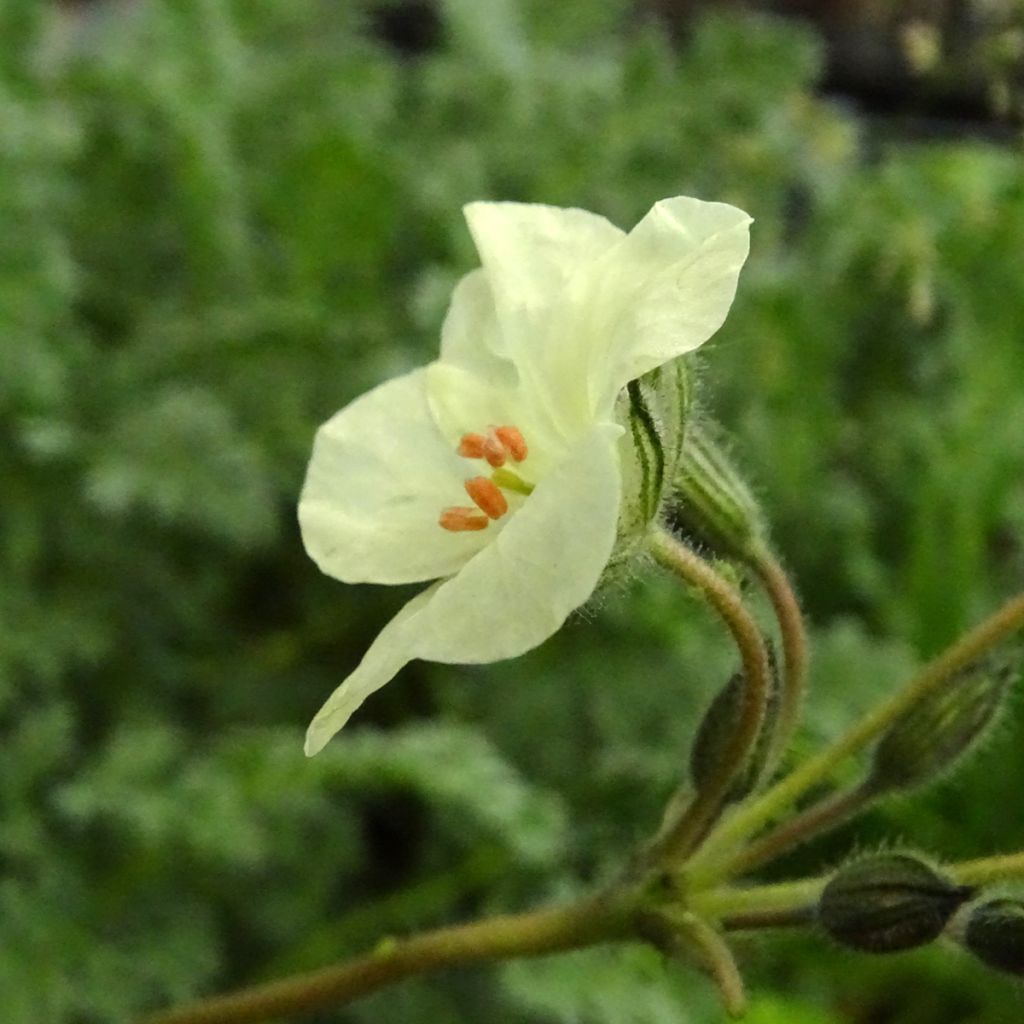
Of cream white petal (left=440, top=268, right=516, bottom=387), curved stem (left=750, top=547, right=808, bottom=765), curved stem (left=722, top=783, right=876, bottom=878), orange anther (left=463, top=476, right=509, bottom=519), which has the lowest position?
curved stem (left=722, top=783, right=876, bottom=878)

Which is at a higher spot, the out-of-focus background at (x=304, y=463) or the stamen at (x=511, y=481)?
the stamen at (x=511, y=481)

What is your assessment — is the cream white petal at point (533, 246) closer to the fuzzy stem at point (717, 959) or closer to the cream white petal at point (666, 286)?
the cream white petal at point (666, 286)

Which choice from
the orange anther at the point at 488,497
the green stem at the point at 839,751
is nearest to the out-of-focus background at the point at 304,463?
the green stem at the point at 839,751

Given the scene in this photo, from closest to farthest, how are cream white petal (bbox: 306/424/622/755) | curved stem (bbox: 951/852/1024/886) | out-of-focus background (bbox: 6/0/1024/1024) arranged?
1. cream white petal (bbox: 306/424/622/755)
2. curved stem (bbox: 951/852/1024/886)
3. out-of-focus background (bbox: 6/0/1024/1024)

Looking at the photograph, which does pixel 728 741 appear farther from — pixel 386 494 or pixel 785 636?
pixel 386 494

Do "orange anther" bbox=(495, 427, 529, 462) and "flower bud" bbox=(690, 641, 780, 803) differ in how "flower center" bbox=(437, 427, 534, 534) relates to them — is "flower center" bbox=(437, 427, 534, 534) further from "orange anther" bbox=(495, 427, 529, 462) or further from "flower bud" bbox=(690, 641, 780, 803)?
"flower bud" bbox=(690, 641, 780, 803)

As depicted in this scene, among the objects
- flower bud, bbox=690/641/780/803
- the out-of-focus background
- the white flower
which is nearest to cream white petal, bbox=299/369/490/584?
the white flower

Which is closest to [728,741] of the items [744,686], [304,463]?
[744,686]
